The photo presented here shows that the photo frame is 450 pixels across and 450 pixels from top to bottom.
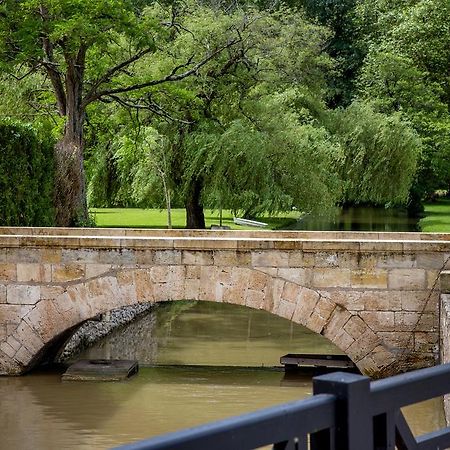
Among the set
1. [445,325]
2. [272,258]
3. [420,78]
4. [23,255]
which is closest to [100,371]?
[23,255]

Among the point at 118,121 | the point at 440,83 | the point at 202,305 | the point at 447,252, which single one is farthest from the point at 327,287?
the point at 440,83

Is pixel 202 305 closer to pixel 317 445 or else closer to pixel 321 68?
pixel 317 445

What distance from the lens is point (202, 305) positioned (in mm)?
21125

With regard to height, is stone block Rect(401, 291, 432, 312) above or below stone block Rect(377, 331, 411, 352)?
above

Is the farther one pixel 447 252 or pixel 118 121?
pixel 118 121

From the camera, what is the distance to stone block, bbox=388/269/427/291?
1245 cm

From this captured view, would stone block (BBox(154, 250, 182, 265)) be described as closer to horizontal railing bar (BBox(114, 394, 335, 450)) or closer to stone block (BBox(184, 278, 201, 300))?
stone block (BBox(184, 278, 201, 300))

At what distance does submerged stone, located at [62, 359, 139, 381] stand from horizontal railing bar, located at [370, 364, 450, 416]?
10.4 metres

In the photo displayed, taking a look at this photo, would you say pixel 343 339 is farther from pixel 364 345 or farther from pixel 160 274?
pixel 160 274

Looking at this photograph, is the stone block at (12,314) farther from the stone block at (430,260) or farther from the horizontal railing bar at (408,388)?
the horizontal railing bar at (408,388)

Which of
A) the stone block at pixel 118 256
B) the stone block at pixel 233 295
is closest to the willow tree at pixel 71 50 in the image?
the stone block at pixel 118 256

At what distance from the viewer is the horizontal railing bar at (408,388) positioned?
8.79 feet

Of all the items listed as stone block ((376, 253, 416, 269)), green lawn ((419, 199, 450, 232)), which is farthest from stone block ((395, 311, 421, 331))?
green lawn ((419, 199, 450, 232))

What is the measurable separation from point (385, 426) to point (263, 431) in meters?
Answer: 0.48
